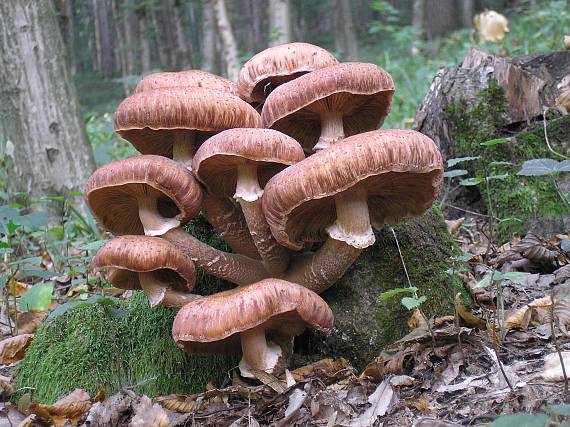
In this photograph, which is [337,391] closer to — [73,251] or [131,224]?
[131,224]

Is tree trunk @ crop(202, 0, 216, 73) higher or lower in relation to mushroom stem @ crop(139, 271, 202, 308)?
lower

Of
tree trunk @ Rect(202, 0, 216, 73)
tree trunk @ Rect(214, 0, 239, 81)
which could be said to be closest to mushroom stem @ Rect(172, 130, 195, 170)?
tree trunk @ Rect(214, 0, 239, 81)

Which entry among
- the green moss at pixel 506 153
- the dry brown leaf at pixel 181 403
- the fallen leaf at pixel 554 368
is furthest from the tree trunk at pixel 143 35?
the fallen leaf at pixel 554 368

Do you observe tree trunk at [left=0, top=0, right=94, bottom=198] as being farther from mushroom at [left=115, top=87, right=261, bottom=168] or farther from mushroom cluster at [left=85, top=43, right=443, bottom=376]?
mushroom at [left=115, top=87, right=261, bottom=168]

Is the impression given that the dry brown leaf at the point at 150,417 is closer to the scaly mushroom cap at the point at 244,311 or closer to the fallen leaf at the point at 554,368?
the scaly mushroom cap at the point at 244,311

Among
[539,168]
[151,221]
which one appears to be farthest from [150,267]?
[539,168]

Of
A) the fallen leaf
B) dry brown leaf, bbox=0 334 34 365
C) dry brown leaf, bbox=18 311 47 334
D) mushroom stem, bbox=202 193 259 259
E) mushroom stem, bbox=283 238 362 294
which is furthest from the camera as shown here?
dry brown leaf, bbox=18 311 47 334

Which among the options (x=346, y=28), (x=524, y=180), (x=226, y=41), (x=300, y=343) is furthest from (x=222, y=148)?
(x=346, y=28)
